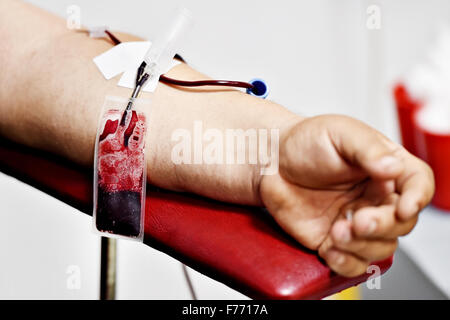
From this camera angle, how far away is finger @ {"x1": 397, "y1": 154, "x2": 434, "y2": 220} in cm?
54

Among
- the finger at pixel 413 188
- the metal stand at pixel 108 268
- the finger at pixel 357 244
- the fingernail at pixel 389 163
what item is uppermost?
the fingernail at pixel 389 163

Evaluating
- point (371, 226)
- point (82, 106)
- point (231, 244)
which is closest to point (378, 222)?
point (371, 226)

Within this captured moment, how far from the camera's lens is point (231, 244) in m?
0.63

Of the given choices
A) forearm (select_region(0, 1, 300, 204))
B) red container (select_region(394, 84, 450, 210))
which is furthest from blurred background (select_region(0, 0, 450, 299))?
forearm (select_region(0, 1, 300, 204))

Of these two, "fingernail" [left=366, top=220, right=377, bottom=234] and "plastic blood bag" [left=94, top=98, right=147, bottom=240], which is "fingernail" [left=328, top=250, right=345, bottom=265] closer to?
"fingernail" [left=366, top=220, right=377, bottom=234]

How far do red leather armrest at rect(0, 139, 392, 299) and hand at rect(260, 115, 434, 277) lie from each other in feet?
0.07

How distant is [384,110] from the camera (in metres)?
1.97

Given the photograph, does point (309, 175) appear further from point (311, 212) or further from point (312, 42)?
point (312, 42)

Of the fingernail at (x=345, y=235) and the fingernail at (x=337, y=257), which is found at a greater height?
the fingernail at (x=345, y=235)

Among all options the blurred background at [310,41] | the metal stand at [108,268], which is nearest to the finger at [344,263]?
the metal stand at [108,268]

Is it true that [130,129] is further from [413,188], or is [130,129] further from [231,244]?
[413,188]

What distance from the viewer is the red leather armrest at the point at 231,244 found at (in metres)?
0.59

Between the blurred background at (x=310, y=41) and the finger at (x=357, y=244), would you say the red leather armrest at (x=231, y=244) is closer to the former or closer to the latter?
the finger at (x=357, y=244)

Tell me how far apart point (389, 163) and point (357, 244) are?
83 mm
